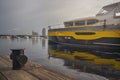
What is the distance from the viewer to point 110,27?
21.6m

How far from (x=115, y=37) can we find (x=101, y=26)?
8.61ft

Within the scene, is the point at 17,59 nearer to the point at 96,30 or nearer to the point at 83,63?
the point at 83,63

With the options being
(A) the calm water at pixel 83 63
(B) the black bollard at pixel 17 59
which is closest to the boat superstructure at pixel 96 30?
(A) the calm water at pixel 83 63

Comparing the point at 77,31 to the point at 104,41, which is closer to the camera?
the point at 104,41

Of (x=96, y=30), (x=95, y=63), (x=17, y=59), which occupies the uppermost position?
(x=96, y=30)

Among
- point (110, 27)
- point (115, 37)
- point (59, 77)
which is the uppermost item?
point (110, 27)

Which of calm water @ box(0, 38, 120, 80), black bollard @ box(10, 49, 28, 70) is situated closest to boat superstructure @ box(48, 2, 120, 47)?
calm water @ box(0, 38, 120, 80)

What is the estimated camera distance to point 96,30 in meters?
23.2

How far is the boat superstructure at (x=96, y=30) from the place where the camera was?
2161cm

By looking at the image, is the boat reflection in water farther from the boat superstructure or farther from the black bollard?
the black bollard

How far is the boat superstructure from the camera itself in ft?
70.9

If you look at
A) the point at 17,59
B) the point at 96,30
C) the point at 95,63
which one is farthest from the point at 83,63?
the point at 96,30

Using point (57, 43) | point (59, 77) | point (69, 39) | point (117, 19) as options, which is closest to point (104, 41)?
point (117, 19)

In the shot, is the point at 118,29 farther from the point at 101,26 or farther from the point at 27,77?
the point at 27,77
